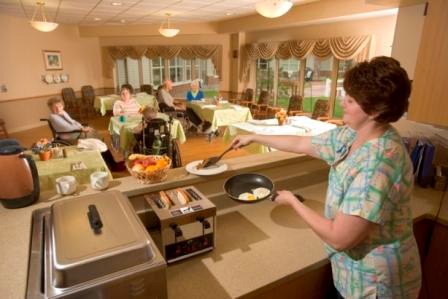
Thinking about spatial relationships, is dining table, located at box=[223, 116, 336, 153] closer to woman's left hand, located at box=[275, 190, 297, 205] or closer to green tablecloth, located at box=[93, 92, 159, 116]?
woman's left hand, located at box=[275, 190, 297, 205]

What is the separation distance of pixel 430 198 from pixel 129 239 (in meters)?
1.72

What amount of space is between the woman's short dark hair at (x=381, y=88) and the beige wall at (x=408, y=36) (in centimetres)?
195

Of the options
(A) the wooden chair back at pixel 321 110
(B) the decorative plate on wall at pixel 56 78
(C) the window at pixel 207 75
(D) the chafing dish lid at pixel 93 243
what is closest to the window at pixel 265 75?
(C) the window at pixel 207 75

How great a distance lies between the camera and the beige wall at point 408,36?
2422mm

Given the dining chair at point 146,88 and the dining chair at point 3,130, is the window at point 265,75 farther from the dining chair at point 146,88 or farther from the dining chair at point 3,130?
the dining chair at point 3,130

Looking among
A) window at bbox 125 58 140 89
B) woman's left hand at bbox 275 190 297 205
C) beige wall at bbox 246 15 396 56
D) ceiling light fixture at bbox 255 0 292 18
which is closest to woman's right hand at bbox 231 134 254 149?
woman's left hand at bbox 275 190 297 205

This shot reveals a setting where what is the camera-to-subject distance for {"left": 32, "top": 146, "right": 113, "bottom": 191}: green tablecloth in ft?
7.01

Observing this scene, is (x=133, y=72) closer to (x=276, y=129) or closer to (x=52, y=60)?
(x=52, y=60)

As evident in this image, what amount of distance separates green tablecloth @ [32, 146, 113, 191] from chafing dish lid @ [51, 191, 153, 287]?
1.11 metres

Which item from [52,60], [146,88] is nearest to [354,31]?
[146,88]

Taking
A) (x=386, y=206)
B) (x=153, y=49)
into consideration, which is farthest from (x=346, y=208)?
(x=153, y=49)

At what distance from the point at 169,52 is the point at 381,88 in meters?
8.14

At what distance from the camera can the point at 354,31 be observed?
5.39 metres

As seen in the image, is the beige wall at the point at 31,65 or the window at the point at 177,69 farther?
the window at the point at 177,69
